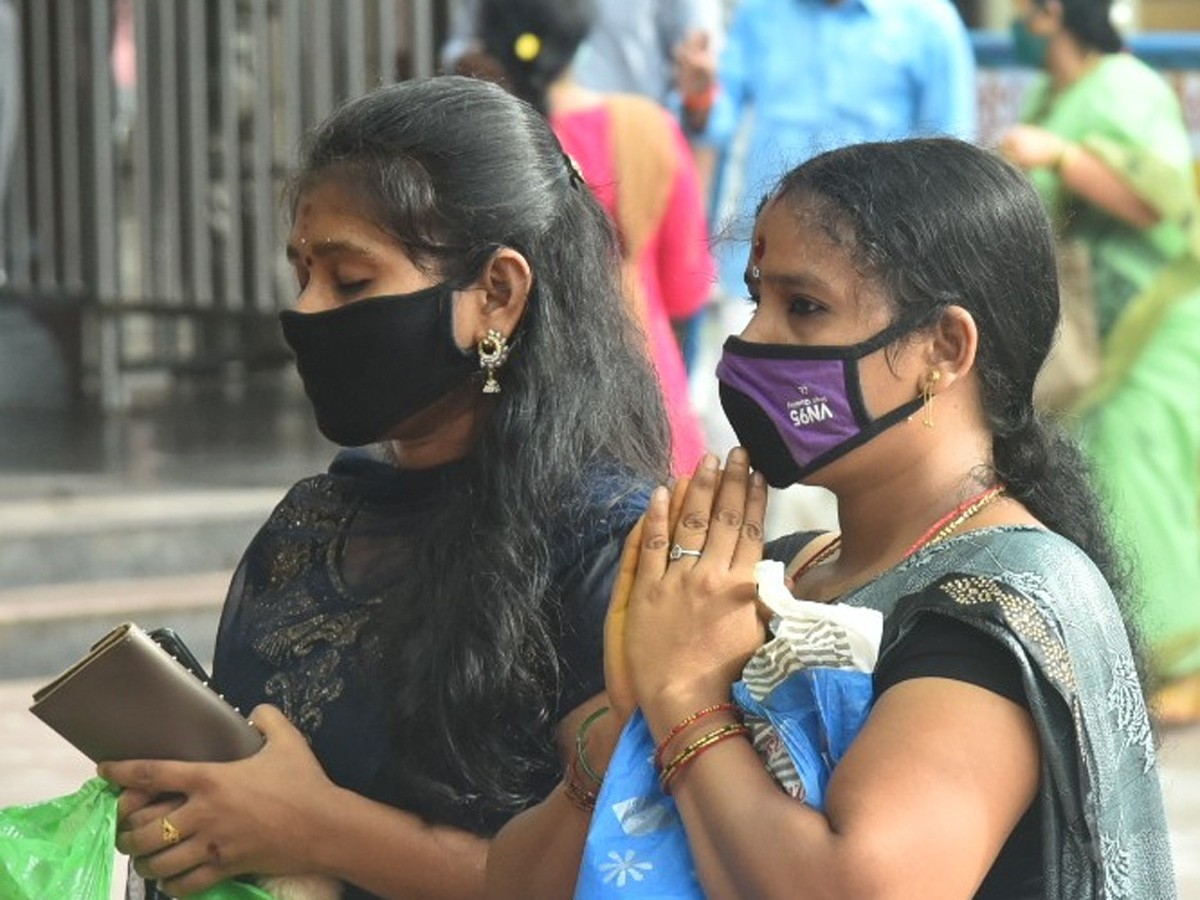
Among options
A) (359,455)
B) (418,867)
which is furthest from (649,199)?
(418,867)

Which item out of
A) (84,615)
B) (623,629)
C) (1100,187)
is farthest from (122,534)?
(623,629)

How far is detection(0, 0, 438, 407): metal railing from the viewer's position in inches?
348

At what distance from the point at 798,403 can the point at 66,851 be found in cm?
84

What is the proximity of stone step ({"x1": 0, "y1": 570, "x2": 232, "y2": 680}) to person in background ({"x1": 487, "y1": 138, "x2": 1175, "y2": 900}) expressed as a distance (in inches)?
167

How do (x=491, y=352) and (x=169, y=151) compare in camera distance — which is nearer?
(x=491, y=352)

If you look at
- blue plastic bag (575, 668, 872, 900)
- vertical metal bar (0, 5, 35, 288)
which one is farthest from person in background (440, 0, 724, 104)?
blue plastic bag (575, 668, 872, 900)

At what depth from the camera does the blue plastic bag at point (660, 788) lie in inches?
73.3

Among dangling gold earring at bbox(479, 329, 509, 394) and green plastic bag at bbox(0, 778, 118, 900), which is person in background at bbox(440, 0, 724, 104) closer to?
dangling gold earring at bbox(479, 329, 509, 394)

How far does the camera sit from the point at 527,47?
5645mm

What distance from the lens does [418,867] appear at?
7.61 ft

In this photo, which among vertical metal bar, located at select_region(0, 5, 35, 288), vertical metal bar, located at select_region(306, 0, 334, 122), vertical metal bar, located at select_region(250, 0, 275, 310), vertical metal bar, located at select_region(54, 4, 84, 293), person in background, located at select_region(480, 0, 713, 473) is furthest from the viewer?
vertical metal bar, located at select_region(0, 5, 35, 288)

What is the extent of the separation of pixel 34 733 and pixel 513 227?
365 cm

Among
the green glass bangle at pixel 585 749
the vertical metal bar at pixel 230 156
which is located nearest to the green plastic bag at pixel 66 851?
the green glass bangle at pixel 585 749

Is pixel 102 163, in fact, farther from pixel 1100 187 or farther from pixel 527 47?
pixel 1100 187
